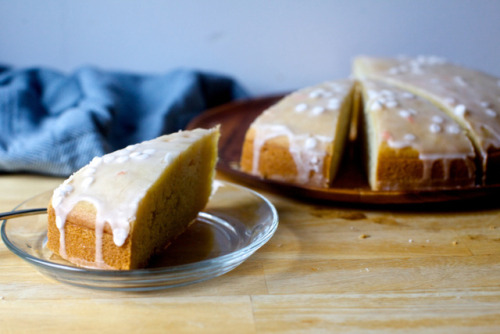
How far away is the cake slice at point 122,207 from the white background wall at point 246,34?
1.38 m

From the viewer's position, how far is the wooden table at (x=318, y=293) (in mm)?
970

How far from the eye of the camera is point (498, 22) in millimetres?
2527

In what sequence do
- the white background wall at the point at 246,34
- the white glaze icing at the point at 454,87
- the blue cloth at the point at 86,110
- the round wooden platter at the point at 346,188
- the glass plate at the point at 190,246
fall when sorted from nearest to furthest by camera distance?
the glass plate at the point at 190,246
the round wooden platter at the point at 346,188
the white glaze icing at the point at 454,87
the blue cloth at the point at 86,110
the white background wall at the point at 246,34

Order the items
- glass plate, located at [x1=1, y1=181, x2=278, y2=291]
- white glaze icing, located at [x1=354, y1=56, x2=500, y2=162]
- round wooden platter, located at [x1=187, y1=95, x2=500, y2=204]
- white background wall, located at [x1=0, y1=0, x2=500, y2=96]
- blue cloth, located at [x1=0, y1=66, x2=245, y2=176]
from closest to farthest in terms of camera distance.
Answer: glass plate, located at [x1=1, y1=181, x2=278, y2=291] < round wooden platter, located at [x1=187, y1=95, x2=500, y2=204] < white glaze icing, located at [x1=354, y1=56, x2=500, y2=162] < blue cloth, located at [x1=0, y1=66, x2=245, y2=176] < white background wall, located at [x1=0, y1=0, x2=500, y2=96]

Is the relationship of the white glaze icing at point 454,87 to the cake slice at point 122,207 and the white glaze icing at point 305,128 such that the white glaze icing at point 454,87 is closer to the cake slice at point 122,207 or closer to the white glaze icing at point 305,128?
the white glaze icing at point 305,128

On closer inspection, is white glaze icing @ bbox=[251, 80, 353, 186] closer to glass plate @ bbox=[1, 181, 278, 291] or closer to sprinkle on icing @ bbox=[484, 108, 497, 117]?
glass plate @ bbox=[1, 181, 278, 291]

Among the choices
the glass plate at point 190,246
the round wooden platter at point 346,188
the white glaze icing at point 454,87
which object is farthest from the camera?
the white glaze icing at point 454,87

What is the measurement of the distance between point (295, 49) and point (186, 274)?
5.76ft

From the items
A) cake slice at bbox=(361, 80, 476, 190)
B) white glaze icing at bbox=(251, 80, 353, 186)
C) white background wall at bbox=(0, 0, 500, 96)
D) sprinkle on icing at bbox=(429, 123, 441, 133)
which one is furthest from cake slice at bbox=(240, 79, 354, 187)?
white background wall at bbox=(0, 0, 500, 96)

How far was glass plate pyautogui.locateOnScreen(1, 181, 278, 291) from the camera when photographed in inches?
38.2

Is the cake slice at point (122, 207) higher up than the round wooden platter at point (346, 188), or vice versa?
the cake slice at point (122, 207)

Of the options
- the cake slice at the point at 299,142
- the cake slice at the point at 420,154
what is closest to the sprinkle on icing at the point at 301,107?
the cake slice at the point at 299,142

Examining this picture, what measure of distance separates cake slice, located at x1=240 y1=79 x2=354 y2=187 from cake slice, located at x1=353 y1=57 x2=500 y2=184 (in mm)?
289

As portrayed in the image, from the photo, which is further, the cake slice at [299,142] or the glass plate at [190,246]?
the cake slice at [299,142]
